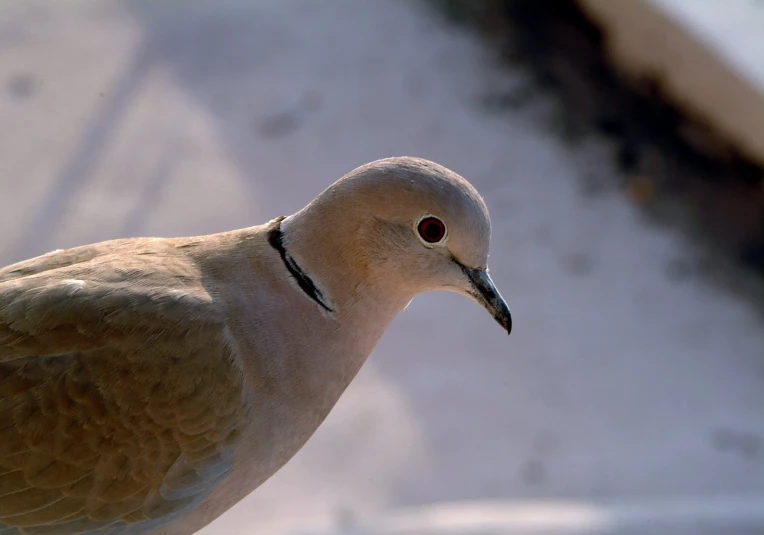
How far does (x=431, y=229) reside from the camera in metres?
1.64

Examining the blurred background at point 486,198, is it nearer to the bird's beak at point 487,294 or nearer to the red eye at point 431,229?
the bird's beak at point 487,294

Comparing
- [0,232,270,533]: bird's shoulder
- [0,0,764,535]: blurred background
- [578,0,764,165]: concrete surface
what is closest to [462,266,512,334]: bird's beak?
[0,232,270,533]: bird's shoulder

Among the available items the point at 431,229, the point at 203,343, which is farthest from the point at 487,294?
the point at 203,343

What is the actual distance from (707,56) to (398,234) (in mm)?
2663

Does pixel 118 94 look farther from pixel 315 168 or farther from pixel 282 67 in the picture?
pixel 315 168

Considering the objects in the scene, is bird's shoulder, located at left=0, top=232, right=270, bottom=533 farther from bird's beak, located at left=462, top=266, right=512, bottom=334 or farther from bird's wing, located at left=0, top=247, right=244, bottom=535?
bird's beak, located at left=462, top=266, right=512, bottom=334

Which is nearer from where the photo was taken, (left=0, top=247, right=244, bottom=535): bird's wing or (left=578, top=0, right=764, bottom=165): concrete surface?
(left=0, top=247, right=244, bottom=535): bird's wing

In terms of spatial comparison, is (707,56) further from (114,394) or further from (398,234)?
(114,394)

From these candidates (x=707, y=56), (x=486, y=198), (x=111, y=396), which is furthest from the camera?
(x=486, y=198)

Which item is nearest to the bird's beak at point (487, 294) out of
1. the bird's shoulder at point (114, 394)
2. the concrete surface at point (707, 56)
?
the bird's shoulder at point (114, 394)

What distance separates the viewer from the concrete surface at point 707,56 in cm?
371

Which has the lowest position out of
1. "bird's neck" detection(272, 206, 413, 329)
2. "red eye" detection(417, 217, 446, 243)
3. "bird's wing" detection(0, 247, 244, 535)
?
"bird's wing" detection(0, 247, 244, 535)

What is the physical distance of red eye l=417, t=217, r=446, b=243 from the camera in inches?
64.1

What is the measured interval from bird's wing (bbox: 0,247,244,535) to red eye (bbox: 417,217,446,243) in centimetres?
41
